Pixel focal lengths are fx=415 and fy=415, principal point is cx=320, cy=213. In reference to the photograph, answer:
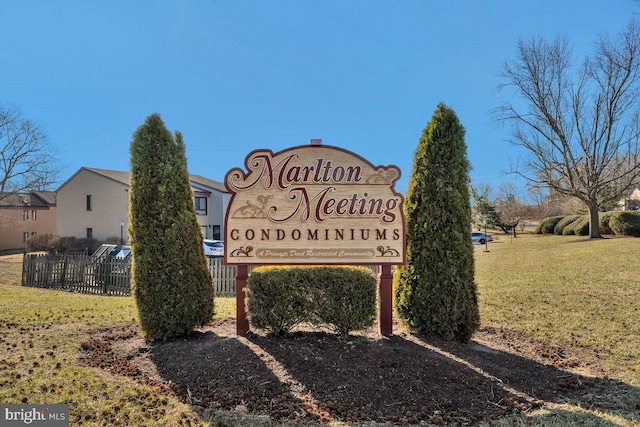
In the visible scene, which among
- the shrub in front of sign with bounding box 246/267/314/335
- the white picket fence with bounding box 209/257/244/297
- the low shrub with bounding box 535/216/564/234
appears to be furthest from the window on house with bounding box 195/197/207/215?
the low shrub with bounding box 535/216/564/234

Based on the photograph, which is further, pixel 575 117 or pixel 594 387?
pixel 575 117

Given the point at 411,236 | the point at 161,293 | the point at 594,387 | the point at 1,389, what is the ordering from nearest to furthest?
the point at 1,389 < the point at 594,387 < the point at 161,293 < the point at 411,236

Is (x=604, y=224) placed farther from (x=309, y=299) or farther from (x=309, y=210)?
(x=309, y=299)

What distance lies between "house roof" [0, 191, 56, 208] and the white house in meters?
10.2

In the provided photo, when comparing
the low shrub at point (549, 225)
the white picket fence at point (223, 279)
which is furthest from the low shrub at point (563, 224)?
the white picket fence at point (223, 279)

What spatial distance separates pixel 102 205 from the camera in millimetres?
31859

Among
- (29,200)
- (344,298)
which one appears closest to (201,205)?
(29,200)

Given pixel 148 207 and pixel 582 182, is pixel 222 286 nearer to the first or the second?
pixel 148 207

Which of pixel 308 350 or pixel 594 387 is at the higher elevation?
pixel 308 350

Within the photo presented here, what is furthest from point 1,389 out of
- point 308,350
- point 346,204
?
point 346,204

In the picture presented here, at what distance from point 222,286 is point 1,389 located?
8.46m

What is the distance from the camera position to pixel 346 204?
579 centimetres

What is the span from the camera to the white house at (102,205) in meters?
31.2

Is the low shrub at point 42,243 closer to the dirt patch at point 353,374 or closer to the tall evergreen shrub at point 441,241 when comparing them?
the dirt patch at point 353,374
